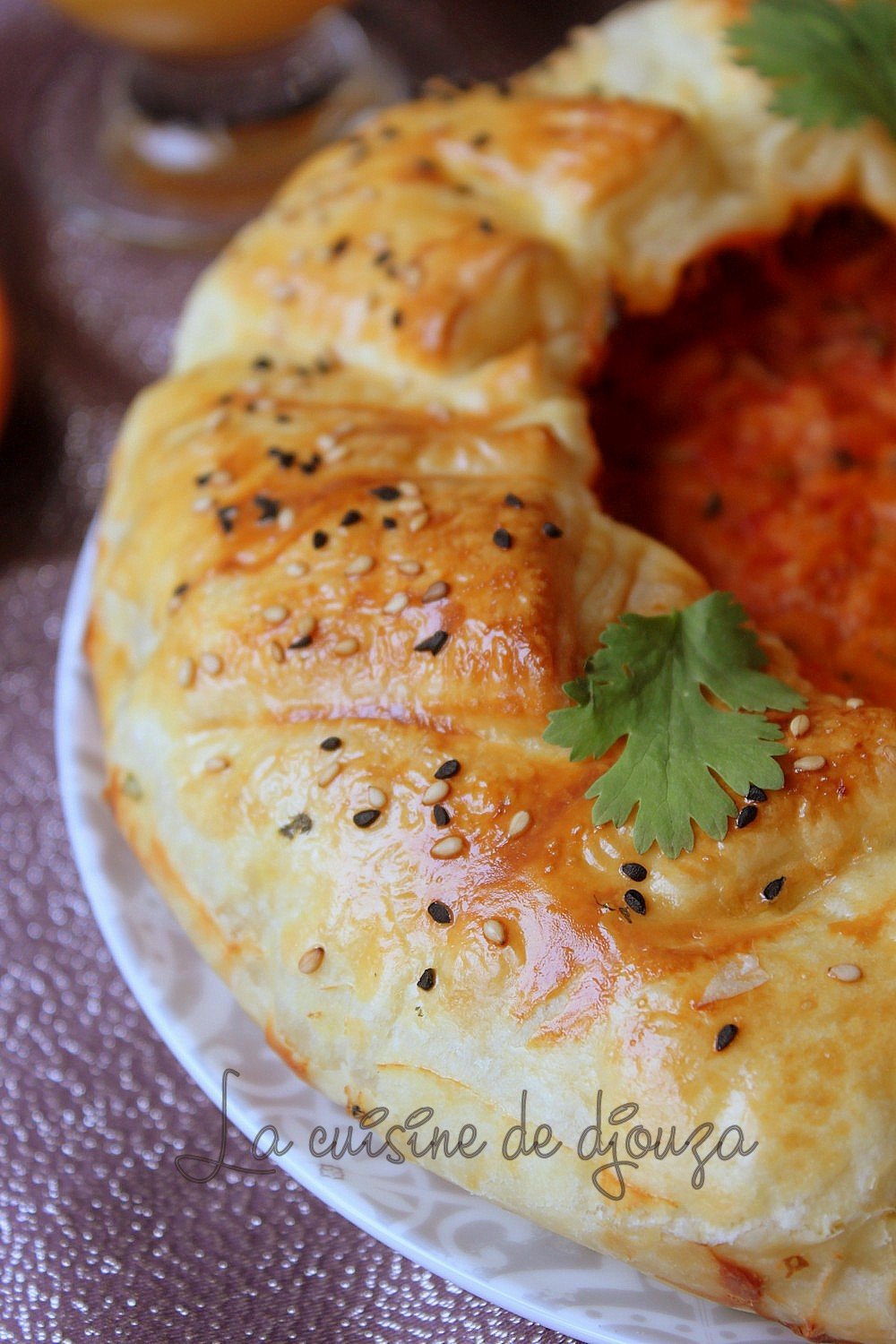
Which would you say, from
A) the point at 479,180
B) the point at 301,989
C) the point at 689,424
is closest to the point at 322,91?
the point at 479,180

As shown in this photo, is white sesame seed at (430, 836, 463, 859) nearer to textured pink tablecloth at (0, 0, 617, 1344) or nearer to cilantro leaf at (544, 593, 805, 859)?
cilantro leaf at (544, 593, 805, 859)

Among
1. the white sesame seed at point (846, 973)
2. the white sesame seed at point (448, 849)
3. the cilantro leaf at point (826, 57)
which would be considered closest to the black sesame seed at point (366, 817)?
the white sesame seed at point (448, 849)

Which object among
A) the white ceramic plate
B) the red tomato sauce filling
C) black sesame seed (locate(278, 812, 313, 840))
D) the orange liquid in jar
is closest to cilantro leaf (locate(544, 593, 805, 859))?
the red tomato sauce filling

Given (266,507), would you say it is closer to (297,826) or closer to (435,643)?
(435,643)

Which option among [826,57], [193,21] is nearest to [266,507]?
[826,57]

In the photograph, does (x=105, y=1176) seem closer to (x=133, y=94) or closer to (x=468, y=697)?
(x=468, y=697)

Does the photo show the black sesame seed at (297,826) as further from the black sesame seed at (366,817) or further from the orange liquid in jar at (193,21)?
the orange liquid in jar at (193,21)
